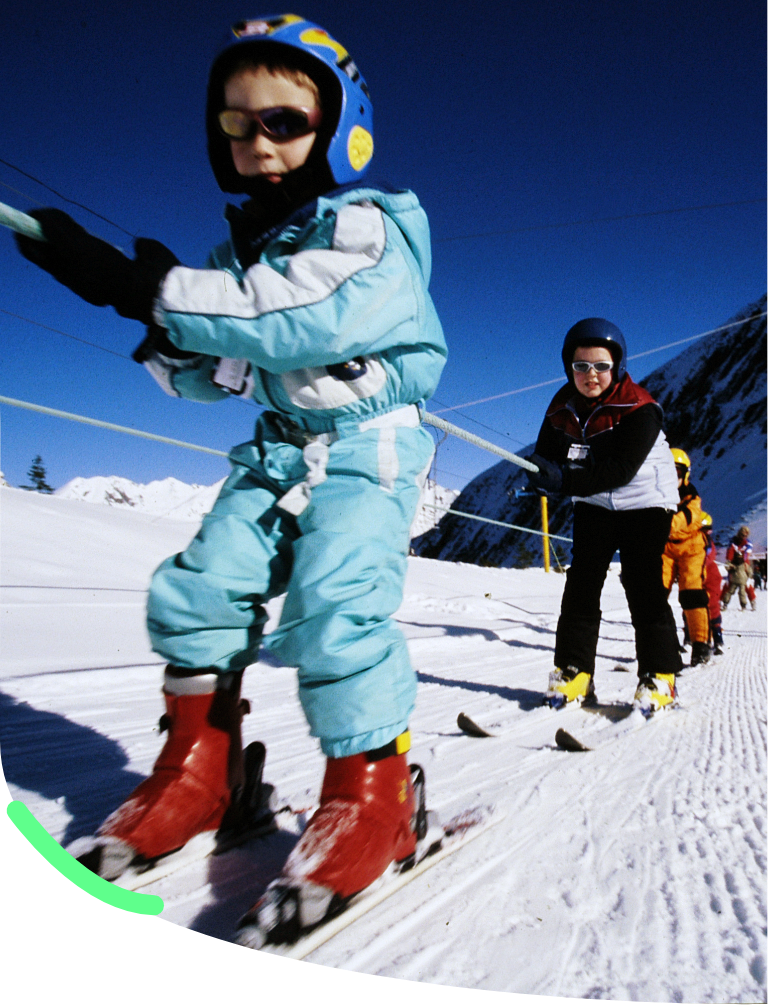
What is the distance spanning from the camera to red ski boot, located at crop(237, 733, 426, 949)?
540 mm

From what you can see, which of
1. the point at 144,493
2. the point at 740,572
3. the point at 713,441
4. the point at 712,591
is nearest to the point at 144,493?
the point at 144,493

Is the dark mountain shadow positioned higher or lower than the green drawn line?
lower

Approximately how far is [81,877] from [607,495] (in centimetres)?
170

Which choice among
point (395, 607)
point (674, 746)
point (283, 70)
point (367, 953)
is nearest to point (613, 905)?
point (367, 953)

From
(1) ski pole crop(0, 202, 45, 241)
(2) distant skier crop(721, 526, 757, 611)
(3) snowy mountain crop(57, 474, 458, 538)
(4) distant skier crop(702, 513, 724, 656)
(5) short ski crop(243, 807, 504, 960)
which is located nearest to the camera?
(5) short ski crop(243, 807, 504, 960)

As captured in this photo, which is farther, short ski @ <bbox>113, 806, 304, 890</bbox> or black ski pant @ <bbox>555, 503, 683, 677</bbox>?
black ski pant @ <bbox>555, 503, 683, 677</bbox>

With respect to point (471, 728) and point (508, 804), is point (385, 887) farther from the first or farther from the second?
point (471, 728)

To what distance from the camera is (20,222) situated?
640mm

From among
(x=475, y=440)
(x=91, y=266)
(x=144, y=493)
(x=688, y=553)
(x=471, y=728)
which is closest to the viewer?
(x=91, y=266)

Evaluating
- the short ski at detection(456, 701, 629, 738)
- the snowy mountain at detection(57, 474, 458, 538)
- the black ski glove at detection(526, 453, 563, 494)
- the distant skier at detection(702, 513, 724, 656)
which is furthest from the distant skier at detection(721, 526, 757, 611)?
the snowy mountain at detection(57, 474, 458, 538)

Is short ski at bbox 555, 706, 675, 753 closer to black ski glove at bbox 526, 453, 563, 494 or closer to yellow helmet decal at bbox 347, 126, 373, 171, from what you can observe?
black ski glove at bbox 526, 453, 563, 494

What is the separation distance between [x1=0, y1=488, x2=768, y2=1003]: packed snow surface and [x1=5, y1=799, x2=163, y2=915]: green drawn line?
0.08 meters

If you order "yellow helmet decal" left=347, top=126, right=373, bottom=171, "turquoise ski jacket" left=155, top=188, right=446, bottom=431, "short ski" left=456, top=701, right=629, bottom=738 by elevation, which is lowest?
"short ski" left=456, top=701, right=629, bottom=738

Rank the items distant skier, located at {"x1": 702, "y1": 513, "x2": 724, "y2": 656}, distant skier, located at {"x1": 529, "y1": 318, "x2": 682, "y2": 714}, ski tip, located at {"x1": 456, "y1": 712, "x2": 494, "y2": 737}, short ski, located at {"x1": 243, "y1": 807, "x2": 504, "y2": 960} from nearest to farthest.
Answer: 1. short ski, located at {"x1": 243, "y1": 807, "x2": 504, "y2": 960}
2. ski tip, located at {"x1": 456, "y1": 712, "x2": 494, "y2": 737}
3. distant skier, located at {"x1": 529, "y1": 318, "x2": 682, "y2": 714}
4. distant skier, located at {"x1": 702, "y1": 513, "x2": 724, "y2": 656}
